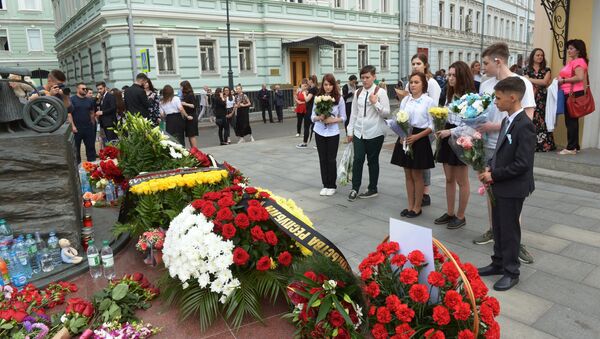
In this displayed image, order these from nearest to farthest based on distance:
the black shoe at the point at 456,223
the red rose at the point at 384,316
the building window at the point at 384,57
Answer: the red rose at the point at 384,316 → the black shoe at the point at 456,223 → the building window at the point at 384,57

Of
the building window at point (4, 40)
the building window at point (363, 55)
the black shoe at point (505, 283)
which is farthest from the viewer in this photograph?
the building window at point (4, 40)

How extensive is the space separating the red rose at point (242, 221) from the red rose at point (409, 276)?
105 cm

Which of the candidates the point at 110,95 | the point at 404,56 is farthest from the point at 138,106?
the point at 404,56

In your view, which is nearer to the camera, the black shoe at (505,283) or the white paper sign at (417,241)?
the white paper sign at (417,241)

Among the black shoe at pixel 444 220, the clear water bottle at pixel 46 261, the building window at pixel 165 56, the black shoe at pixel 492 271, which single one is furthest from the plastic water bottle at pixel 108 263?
the building window at pixel 165 56

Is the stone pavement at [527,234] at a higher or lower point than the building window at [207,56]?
lower

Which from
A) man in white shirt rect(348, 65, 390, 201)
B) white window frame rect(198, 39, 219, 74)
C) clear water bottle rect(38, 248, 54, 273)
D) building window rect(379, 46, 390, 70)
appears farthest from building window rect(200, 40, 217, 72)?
clear water bottle rect(38, 248, 54, 273)

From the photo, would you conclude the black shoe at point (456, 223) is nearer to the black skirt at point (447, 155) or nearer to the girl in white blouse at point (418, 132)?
the girl in white blouse at point (418, 132)

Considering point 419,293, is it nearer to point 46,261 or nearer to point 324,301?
point 324,301

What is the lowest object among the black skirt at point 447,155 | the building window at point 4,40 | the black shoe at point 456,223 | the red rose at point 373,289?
the black shoe at point 456,223

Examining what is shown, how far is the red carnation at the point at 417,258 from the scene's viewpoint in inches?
90.7

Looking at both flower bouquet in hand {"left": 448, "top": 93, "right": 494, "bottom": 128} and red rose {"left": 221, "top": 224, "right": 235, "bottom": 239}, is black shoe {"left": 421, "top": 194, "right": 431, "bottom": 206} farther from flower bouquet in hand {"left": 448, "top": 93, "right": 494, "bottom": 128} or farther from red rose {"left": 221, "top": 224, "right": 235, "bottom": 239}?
red rose {"left": 221, "top": 224, "right": 235, "bottom": 239}

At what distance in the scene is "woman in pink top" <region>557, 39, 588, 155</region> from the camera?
21.0 ft

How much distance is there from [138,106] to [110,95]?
167 cm
